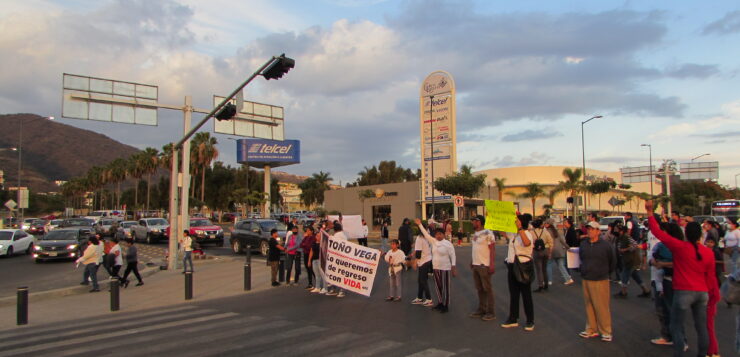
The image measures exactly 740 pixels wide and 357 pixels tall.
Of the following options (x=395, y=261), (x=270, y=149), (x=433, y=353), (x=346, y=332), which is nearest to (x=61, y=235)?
(x=395, y=261)

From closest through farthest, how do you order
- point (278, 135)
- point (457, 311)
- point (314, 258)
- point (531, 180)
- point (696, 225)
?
point (696, 225) < point (457, 311) < point (314, 258) < point (278, 135) < point (531, 180)

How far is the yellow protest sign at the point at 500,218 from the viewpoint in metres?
9.47

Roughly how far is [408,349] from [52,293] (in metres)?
10.9

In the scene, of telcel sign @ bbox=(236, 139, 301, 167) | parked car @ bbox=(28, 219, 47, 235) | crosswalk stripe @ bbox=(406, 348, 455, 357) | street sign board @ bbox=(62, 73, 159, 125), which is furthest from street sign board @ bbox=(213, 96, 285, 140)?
telcel sign @ bbox=(236, 139, 301, 167)

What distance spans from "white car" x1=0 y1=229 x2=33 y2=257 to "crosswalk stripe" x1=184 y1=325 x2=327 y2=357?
22595 mm

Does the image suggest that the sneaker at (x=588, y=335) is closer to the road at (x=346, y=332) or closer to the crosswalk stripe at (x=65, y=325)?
the road at (x=346, y=332)

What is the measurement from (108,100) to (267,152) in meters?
46.0

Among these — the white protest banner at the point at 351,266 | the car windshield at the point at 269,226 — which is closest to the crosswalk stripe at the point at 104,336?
the white protest banner at the point at 351,266

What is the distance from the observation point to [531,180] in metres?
76.2

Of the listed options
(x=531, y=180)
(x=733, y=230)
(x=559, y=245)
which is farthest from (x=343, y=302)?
(x=531, y=180)

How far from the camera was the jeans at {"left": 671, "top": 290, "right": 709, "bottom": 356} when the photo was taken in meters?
5.83

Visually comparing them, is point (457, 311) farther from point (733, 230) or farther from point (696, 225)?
point (733, 230)

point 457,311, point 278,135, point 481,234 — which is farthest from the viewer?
point 278,135

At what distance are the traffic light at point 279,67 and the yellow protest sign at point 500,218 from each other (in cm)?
654
